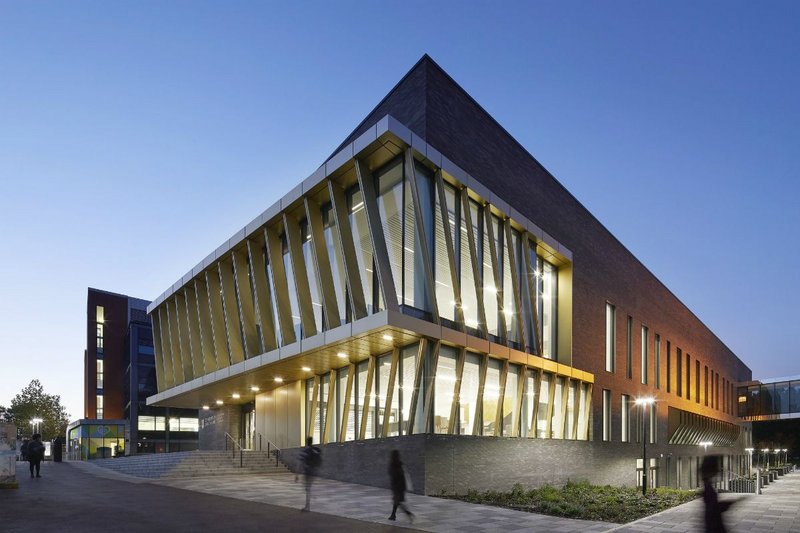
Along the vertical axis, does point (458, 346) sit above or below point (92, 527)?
above

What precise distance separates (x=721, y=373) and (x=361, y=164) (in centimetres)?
6158

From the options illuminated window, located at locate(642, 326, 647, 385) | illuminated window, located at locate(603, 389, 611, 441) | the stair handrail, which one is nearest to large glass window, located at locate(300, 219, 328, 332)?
the stair handrail

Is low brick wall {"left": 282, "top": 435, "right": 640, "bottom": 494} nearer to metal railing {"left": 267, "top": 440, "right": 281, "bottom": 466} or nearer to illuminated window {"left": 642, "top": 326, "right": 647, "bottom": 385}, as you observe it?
metal railing {"left": 267, "top": 440, "right": 281, "bottom": 466}

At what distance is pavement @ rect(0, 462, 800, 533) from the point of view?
43.7 ft

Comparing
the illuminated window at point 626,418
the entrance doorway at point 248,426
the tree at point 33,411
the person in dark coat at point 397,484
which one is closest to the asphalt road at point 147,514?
the person in dark coat at point 397,484

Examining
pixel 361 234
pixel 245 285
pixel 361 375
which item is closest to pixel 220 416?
pixel 245 285

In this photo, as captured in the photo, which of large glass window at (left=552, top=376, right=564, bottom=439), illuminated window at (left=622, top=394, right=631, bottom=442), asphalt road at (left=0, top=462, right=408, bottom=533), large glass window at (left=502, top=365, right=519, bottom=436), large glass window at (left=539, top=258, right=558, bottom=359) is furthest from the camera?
illuminated window at (left=622, top=394, right=631, bottom=442)

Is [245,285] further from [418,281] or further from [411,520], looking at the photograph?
[411,520]

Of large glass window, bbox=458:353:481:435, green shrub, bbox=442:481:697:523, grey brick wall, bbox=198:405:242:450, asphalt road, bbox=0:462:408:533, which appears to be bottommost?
grey brick wall, bbox=198:405:242:450

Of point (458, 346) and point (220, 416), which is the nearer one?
point (458, 346)

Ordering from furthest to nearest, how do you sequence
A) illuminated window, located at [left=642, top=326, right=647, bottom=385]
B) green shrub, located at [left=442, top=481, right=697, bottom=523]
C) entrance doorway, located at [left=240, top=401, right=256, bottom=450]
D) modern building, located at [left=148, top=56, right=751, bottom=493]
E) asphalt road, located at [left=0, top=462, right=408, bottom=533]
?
illuminated window, located at [left=642, top=326, right=647, bottom=385] → entrance doorway, located at [left=240, top=401, right=256, bottom=450] → modern building, located at [left=148, top=56, right=751, bottom=493] → green shrub, located at [left=442, top=481, right=697, bottom=523] → asphalt road, located at [left=0, top=462, right=408, bottom=533]

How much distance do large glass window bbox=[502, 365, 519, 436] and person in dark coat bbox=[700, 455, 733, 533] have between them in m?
15.7

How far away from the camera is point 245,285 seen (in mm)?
29672

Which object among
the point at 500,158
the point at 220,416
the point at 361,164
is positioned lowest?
the point at 220,416
